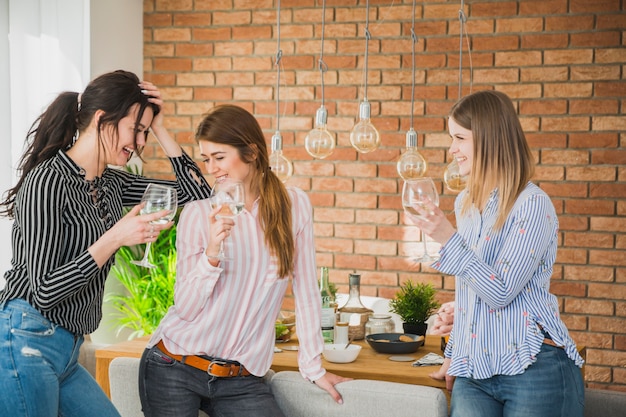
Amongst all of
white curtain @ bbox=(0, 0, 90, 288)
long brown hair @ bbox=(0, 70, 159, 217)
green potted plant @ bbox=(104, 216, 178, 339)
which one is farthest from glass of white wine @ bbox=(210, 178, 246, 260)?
green potted plant @ bbox=(104, 216, 178, 339)

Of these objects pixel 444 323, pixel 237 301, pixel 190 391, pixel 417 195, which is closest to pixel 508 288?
pixel 417 195

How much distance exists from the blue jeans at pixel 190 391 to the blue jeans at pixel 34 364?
22 centimetres

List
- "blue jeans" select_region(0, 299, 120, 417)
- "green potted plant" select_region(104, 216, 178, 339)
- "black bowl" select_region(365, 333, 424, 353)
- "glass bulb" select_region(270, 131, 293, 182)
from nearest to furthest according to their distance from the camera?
1. "blue jeans" select_region(0, 299, 120, 417)
2. "black bowl" select_region(365, 333, 424, 353)
3. "glass bulb" select_region(270, 131, 293, 182)
4. "green potted plant" select_region(104, 216, 178, 339)

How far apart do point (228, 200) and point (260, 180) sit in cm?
28

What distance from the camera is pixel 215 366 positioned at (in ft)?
7.03

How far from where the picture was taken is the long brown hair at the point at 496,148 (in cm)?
209

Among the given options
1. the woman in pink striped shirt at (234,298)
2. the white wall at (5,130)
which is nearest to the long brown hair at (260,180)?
the woman in pink striped shirt at (234,298)

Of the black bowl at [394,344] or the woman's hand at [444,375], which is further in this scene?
the black bowl at [394,344]

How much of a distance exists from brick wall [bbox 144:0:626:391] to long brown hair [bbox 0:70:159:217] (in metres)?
2.51

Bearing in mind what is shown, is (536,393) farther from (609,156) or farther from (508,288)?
(609,156)

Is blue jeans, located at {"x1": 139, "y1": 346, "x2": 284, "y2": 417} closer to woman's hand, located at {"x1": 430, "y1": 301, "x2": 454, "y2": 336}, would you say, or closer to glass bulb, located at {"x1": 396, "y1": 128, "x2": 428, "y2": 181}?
woman's hand, located at {"x1": 430, "y1": 301, "x2": 454, "y2": 336}

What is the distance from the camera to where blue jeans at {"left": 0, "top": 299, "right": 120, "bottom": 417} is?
183 cm

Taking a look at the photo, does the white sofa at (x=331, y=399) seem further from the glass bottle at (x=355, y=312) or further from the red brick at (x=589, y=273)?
the red brick at (x=589, y=273)

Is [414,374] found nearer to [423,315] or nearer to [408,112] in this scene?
[423,315]
